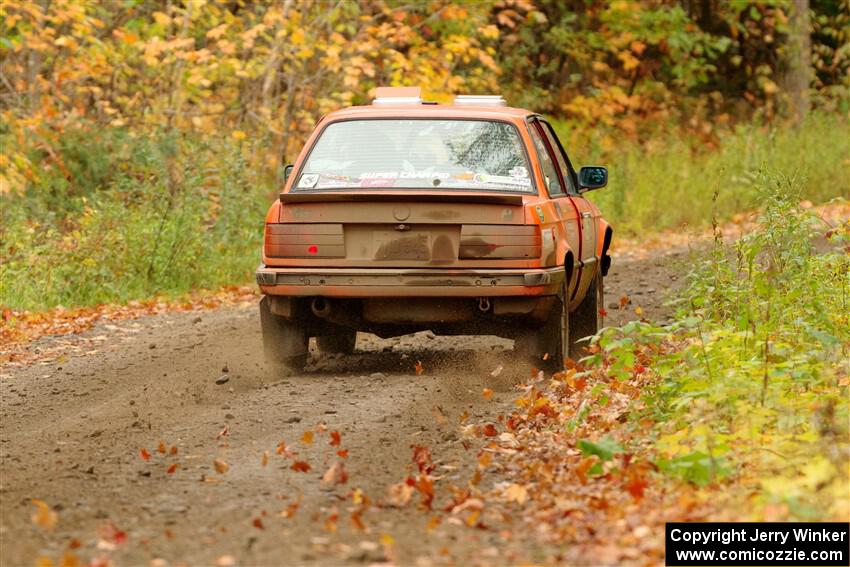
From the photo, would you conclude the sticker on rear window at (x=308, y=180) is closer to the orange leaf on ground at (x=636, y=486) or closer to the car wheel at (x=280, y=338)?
the car wheel at (x=280, y=338)

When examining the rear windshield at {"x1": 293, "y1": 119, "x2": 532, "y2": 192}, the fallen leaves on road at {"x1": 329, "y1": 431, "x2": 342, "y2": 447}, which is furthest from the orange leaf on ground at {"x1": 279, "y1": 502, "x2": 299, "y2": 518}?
the rear windshield at {"x1": 293, "y1": 119, "x2": 532, "y2": 192}

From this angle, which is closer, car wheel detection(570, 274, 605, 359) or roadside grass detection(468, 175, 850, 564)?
roadside grass detection(468, 175, 850, 564)

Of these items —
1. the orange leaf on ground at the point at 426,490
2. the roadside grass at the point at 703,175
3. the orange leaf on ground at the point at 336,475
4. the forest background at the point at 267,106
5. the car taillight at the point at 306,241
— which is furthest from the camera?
the roadside grass at the point at 703,175

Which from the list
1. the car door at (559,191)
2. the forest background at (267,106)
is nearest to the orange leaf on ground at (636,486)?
the car door at (559,191)

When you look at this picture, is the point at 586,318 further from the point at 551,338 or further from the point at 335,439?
the point at 335,439

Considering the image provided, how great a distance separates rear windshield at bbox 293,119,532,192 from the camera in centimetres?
934

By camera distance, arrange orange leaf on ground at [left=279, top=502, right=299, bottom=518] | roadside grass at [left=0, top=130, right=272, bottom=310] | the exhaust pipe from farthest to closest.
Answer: roadside grass at [left=0, top=130, right=272, bottom=310] → the exhaust pipe → orange leaf on ground at [left=279, top=502, right=299, bottom=518]

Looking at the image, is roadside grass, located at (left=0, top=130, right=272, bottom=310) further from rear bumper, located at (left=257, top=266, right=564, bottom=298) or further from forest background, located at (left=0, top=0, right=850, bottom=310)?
rear bumper, located at (left=257, top=266, right=564, bottom=298)

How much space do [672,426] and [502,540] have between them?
178cm

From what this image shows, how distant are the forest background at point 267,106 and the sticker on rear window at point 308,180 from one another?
3.34 metres

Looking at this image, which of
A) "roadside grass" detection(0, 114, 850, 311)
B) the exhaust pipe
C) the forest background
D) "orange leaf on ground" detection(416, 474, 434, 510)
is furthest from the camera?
the forest background

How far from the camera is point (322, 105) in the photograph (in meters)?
20.6

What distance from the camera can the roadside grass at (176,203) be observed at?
15.3 metres

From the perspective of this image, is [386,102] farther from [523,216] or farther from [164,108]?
[164,108]
